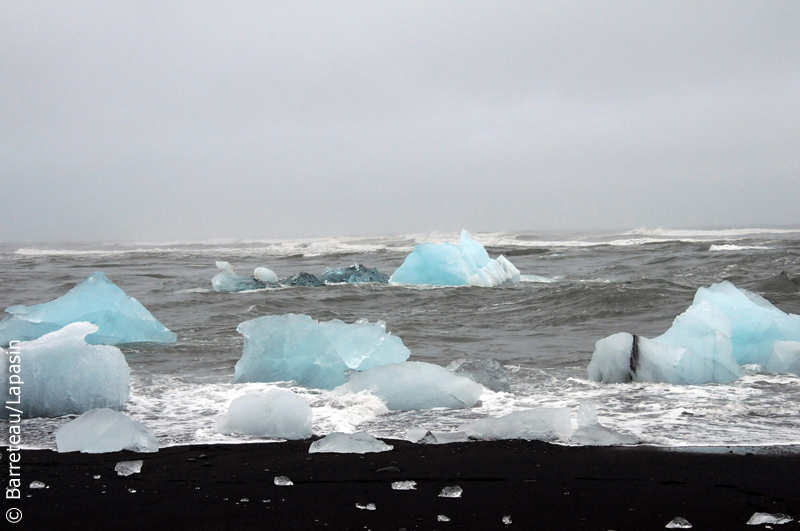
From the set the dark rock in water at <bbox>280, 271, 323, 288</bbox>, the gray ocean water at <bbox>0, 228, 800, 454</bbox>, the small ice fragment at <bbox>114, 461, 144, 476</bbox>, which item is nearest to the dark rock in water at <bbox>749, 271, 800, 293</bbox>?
the gray ocean water at <bbox>0, 228, 800, 454</bbox>

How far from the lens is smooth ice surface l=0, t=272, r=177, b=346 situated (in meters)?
6.65

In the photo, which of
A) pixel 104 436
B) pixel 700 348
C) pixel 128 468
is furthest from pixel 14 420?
Answer: pixel 700 348

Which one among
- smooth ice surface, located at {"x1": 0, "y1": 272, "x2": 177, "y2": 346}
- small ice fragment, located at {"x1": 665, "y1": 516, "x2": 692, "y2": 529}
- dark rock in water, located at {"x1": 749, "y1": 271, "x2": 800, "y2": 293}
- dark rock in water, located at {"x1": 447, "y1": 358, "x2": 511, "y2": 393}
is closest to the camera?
small ice fragment, located at {"x1": 665, "y1": 516, "x2": 692, "y2": 529}

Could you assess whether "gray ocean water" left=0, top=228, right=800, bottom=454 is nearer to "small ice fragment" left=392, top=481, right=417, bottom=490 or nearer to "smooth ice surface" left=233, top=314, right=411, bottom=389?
A: "smooth ice surface" left=233, top=314, right=411, bottom=389

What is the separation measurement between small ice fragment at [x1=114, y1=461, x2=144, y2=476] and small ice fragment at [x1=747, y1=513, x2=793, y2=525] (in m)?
2.44

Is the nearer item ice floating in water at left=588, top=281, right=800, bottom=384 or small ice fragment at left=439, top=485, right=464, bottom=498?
small ice fragment at left=439, top=485, right=464, bottom=498

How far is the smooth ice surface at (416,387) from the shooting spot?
4.14m

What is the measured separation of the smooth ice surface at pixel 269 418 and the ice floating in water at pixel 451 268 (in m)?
9.04

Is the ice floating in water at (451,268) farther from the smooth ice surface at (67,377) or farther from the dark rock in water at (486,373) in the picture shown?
the smooth ice surface at (67,377)

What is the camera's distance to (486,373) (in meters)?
4.64

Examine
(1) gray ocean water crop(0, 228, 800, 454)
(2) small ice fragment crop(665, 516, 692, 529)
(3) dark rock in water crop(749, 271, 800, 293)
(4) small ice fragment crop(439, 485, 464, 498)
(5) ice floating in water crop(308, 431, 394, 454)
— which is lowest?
(1) gray ocean water crop(0, 228, 800, 454)

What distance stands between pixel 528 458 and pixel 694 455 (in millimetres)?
758

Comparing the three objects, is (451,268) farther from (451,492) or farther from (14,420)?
(451,492)

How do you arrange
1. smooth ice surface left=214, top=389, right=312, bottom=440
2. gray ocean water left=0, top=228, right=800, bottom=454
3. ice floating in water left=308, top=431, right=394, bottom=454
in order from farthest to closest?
gray ocean water left=0, top=228, right=800, bottom=454
smooth ice surface left=214, top=389, right=312, bottom=440
ice floating in water left=308, top=431, right=394, bottom=454
